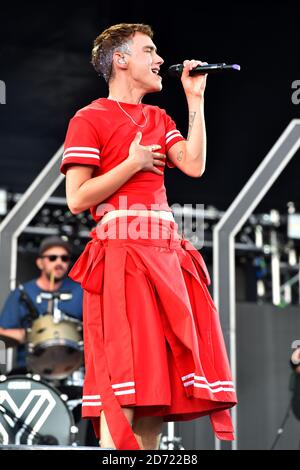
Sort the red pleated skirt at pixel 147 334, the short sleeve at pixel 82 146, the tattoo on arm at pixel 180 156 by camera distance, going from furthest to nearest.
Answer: the tattoo on arm at pixel 180 156 → the short sleeve at pixel 82 146 → the red pleated skirt at pixel 147 334

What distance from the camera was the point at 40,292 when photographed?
5066mm

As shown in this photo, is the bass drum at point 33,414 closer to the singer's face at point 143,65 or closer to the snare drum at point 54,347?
the snare drum at point 54,347

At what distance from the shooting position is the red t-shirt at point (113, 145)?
2203 mm

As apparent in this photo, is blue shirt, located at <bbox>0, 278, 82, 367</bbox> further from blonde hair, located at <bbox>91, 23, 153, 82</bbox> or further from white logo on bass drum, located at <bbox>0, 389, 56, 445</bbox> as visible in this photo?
blonde hair, located at <bbox>91, 23, 153, 82</bbox>

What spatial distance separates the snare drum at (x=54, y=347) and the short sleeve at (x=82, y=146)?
260 centimetres

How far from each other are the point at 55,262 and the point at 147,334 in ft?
10.4

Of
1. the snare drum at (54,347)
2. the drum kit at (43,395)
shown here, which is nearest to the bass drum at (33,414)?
the drum kit at (43,395)

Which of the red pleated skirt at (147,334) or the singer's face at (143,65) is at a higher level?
the singer's face at (143,65)

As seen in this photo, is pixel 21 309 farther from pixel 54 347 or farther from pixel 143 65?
pixel 143 65

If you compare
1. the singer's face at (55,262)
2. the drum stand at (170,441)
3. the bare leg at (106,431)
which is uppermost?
the singer's face at (55,262)

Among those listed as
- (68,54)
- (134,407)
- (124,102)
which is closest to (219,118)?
(68,54)

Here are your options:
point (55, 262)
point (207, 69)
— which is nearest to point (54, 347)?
point (55, 262)

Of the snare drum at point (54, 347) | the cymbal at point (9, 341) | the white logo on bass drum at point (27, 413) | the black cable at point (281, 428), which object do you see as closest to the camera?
the white logo on bass drum at point (27, 413)

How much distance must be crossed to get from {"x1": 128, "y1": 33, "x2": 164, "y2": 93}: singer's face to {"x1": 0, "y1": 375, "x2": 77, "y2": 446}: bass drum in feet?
7.60
